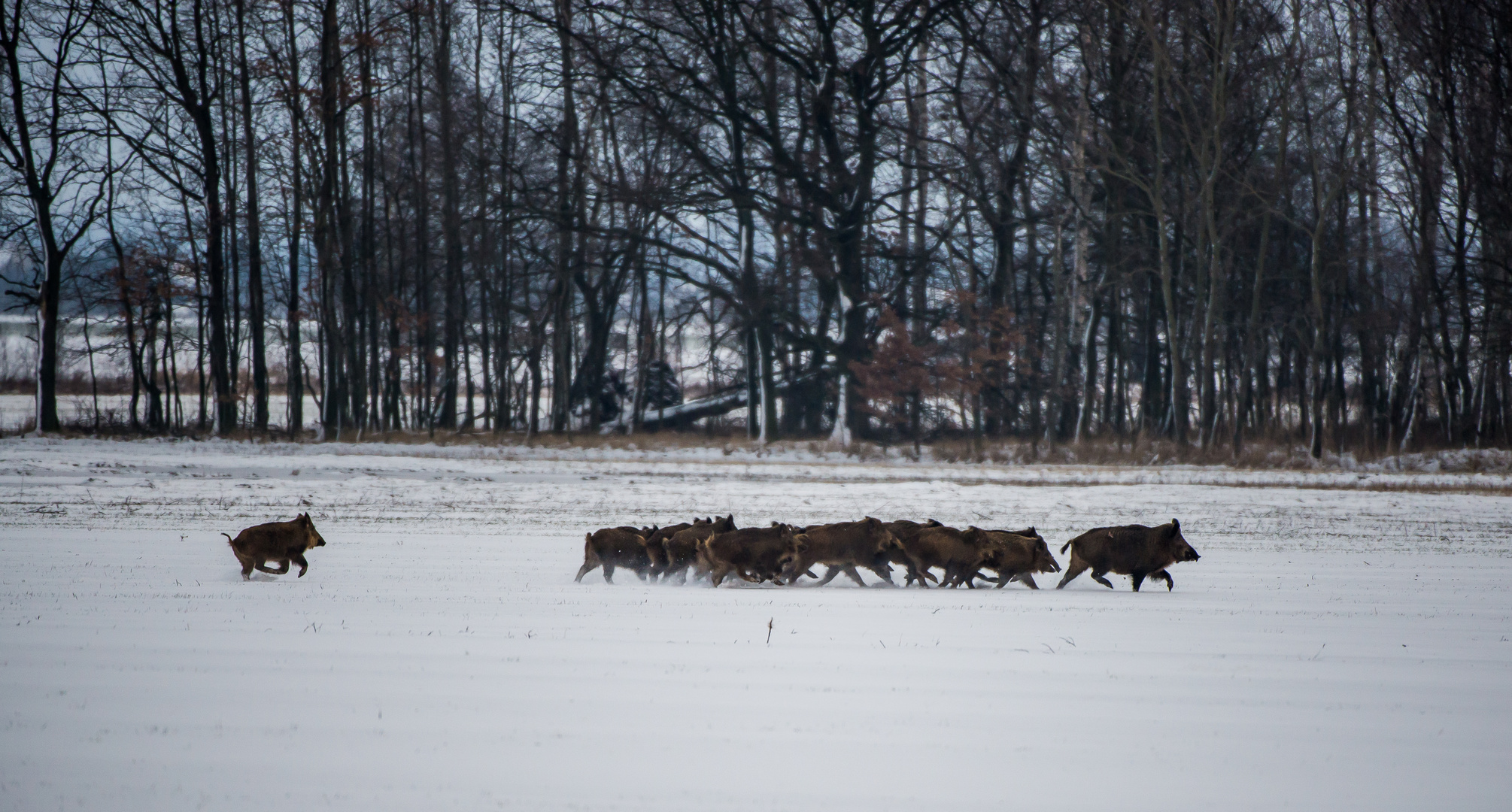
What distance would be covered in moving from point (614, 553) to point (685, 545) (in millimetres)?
548

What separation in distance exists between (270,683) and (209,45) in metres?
33.6

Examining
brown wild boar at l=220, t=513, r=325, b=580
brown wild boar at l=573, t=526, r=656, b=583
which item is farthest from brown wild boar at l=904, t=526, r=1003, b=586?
brown wild boar at l=220, t=513, r=325, b=580

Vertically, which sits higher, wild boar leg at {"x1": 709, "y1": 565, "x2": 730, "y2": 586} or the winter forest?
the winter forest

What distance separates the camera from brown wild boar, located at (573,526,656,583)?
770 cm

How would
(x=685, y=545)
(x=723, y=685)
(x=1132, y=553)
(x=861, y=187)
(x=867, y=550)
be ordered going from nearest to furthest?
(x=723, y=685) → (x=1132, y=553) → (x=867, y=550) → (x=685, y=545) → (x=861, y=187)

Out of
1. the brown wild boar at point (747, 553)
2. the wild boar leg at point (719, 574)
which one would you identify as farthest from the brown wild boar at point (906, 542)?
the wild boar leg at point (719, 574)

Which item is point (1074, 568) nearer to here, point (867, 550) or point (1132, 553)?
point (1132, 553)

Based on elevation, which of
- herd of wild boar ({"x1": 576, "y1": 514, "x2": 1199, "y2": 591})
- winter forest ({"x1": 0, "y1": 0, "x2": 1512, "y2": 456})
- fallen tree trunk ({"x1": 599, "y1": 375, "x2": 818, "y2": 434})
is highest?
winter forest ({"x1": 0, "y1": 0, "x2": 1512, "y2": 456})

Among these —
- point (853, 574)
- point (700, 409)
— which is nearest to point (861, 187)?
point (700, 409)

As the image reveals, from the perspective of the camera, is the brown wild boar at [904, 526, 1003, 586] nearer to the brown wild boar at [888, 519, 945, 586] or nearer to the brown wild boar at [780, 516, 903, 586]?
the brown wild boar at [888, 519, 945, 586]

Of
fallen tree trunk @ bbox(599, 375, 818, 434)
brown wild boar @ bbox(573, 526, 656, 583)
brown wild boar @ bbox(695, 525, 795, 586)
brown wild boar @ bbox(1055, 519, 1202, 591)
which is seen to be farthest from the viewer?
fallen tree trunk @ bbox(599, 375, 818, 434)

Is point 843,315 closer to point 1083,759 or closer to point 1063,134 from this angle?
point 1063,134

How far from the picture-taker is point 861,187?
30344 millimetres

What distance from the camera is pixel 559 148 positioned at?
31047 millimetres
